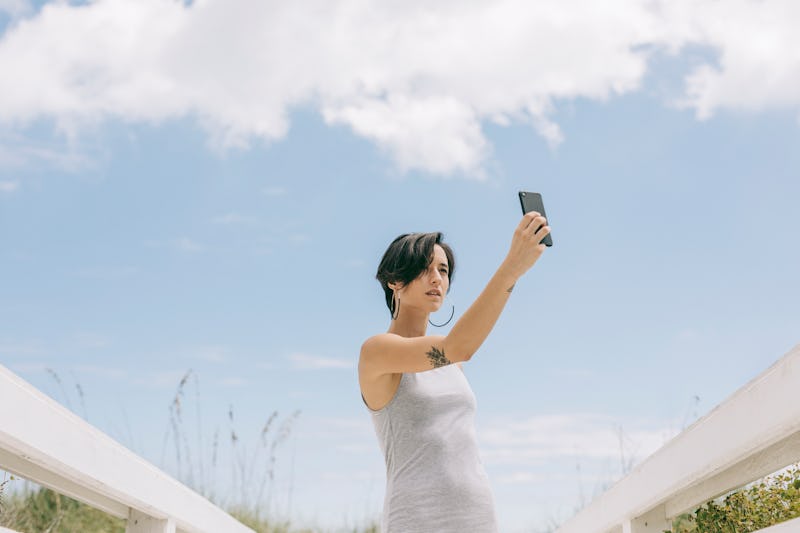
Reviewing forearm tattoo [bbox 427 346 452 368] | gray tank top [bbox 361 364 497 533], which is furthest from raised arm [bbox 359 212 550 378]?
gray tank top [bbox 361 364 497 533]

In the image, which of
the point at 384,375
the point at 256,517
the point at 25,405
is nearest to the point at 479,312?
the point at 384,375

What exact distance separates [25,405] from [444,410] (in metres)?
0.95

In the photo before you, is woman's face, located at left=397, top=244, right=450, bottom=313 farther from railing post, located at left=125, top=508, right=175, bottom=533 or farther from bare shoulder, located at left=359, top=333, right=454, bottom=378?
railing post, located at left=125, top=508, right=175, bottom=533

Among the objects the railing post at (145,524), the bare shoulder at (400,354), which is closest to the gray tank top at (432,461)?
the bare shoulder at (400,354)

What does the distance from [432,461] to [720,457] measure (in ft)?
2.09

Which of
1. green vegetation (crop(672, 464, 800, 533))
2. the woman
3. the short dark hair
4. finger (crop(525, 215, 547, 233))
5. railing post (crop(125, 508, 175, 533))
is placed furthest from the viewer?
railing post (crop(125, 508, 175, 533))

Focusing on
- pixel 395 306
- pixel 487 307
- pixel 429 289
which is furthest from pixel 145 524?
pixel 487 307

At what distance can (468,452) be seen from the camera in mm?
2115

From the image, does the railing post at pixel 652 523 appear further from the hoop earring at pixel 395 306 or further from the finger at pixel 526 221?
the finger at pixel 526 221

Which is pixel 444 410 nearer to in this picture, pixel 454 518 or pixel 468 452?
pixel 468 452

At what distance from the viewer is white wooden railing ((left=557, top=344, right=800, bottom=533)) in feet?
5.34

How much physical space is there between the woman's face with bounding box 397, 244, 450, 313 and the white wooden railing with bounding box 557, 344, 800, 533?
2.28 feet

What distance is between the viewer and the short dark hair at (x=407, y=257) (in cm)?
228

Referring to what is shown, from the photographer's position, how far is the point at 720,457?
195 centimetres
